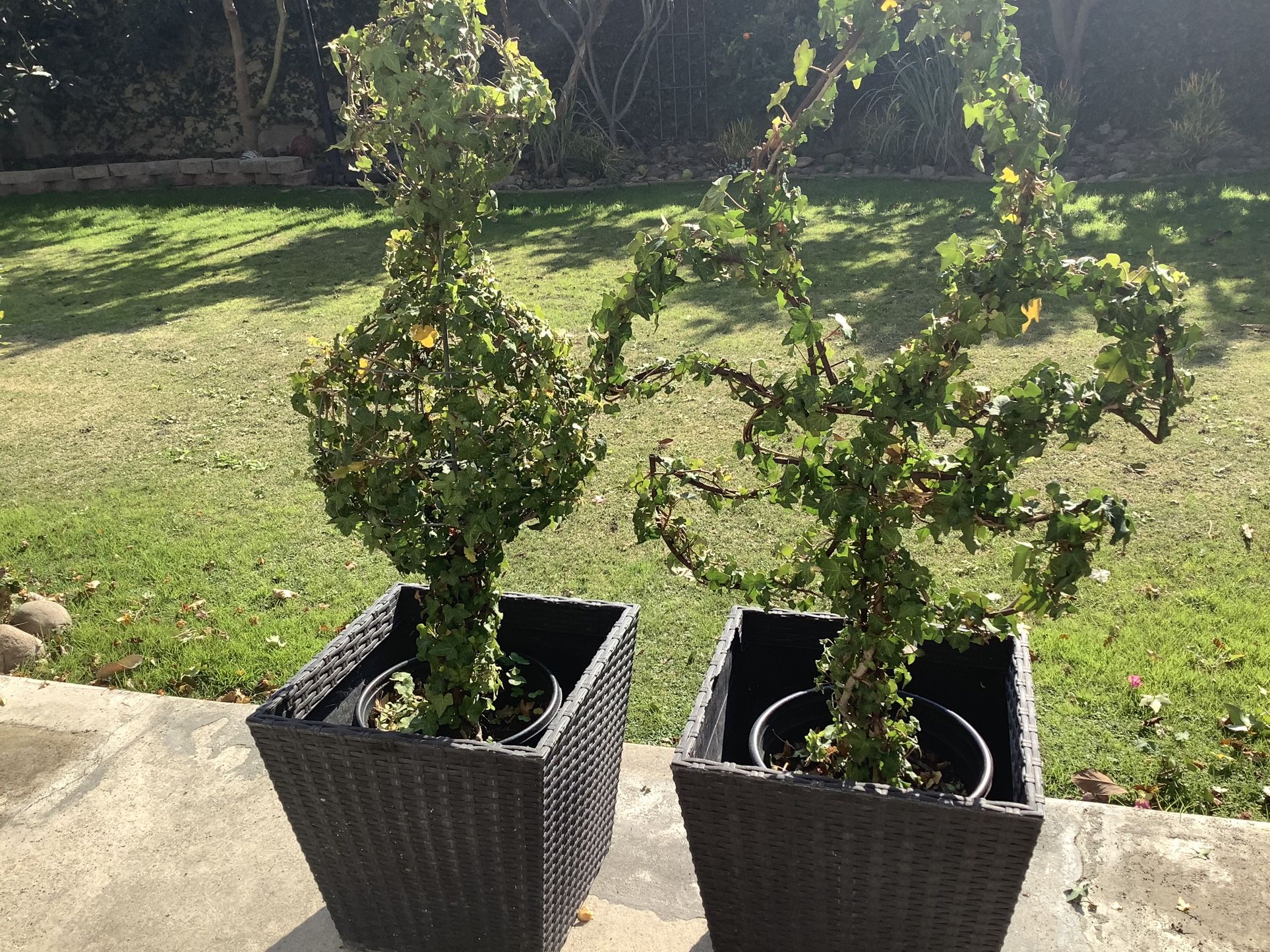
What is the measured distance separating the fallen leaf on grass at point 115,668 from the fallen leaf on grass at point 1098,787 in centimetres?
309

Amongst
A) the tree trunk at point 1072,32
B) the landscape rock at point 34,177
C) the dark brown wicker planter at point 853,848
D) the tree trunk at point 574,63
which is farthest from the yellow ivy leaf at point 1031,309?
the landscape rock at point 34,177

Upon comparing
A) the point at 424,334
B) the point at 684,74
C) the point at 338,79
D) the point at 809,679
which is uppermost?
the point at 338,79

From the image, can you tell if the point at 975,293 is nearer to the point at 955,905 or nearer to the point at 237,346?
the point at 955,905

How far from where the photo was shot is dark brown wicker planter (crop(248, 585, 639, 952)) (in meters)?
2.09

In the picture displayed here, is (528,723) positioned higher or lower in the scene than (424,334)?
lower

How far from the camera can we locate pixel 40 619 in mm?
3785

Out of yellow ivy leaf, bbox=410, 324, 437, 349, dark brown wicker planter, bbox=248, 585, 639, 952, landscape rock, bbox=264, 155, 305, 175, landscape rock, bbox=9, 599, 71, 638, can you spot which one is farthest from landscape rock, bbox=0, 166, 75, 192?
yellow ivy leaf, bbox=410, 324, 437, 349

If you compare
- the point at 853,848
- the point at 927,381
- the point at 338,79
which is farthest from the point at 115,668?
the point at 338,79

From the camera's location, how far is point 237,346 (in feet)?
22.7

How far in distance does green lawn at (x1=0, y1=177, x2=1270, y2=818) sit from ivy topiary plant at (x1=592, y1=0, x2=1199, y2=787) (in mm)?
1171

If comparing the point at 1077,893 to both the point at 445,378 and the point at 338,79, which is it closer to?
the point at 445,378

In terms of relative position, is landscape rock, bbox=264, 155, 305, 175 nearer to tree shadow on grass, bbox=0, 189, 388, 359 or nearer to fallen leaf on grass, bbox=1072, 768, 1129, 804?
tree shadow on grass, bbox=0, 189, 388, 359

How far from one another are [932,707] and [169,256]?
9.13 m

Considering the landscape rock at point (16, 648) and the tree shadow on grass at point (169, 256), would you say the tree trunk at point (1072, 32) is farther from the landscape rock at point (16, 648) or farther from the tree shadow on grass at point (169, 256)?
the landscape rock at point (16, 648)
